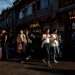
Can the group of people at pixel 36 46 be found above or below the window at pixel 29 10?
below

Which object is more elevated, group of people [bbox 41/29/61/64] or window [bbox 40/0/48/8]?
window [bbox 40/0/48/8]

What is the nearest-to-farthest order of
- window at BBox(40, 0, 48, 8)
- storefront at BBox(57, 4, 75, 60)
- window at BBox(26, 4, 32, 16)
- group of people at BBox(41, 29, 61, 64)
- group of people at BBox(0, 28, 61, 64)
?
group of people at BBox(41, 29, 61, 64)
group of people at BBox(0, 28, 61, 64)
storefront at BBox(57, 4, 75, 60)
window at BBox(40, 0, 48, 8)
window at BBox(26, 4, 32, 16)

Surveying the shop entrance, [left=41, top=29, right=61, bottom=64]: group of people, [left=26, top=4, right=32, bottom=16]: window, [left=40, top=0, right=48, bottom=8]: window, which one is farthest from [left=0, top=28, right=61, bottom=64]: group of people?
[left=26, top=4, right=32, bottom=16]: window

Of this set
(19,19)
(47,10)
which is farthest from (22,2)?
(47,10)

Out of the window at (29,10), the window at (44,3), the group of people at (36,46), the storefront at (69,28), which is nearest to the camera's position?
the group of people at (36,46)

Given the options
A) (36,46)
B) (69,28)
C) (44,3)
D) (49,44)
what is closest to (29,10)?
(44,3)

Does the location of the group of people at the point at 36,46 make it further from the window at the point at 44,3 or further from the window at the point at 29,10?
the window at the point at 29,10

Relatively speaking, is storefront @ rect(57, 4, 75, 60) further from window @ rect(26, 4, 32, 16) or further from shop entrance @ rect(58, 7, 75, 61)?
window @ rect(26, 4, 32, 16)

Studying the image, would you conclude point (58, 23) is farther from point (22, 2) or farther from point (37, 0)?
point (22, 2)

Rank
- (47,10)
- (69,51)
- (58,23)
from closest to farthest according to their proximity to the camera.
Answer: (69,51) < (58,23) < (47,10)

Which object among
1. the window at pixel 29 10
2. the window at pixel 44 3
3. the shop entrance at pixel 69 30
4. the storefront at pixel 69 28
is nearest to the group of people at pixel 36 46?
the storefront at pixel 69 28

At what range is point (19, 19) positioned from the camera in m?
47.8

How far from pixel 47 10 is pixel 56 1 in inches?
105

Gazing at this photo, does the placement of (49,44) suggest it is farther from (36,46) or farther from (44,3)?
(44,3)
